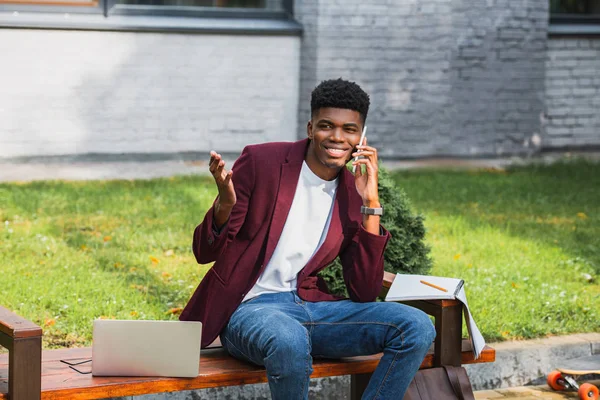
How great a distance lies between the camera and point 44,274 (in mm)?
6352

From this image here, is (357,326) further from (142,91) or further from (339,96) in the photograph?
(142,91)

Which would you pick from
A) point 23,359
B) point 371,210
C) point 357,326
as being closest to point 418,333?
point 357,326

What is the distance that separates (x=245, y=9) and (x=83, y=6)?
1.85 meters

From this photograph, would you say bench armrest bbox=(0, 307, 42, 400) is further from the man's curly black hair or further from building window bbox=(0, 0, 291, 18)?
building window bbox=(0, 0, 291, 18)

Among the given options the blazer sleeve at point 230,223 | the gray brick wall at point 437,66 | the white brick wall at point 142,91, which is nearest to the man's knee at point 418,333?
the blazer sleeve at point 230,223

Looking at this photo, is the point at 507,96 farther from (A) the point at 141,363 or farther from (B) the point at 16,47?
(A) the point at 141,363

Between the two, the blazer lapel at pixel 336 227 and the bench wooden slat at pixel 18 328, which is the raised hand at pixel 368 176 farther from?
the bench wooden slat at pixel 18 328

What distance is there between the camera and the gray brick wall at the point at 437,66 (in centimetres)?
1211

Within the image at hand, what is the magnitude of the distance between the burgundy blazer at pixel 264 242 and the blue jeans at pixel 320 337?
77mm

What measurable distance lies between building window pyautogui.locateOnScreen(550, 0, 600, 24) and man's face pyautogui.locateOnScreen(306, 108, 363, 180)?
31.8 ft

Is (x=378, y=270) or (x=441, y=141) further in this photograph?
(x=441, y=141)

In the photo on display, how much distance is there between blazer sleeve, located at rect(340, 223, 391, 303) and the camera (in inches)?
167

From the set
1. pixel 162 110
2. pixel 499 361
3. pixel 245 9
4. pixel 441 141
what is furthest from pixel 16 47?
pixel 499 361

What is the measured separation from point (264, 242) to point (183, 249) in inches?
123
